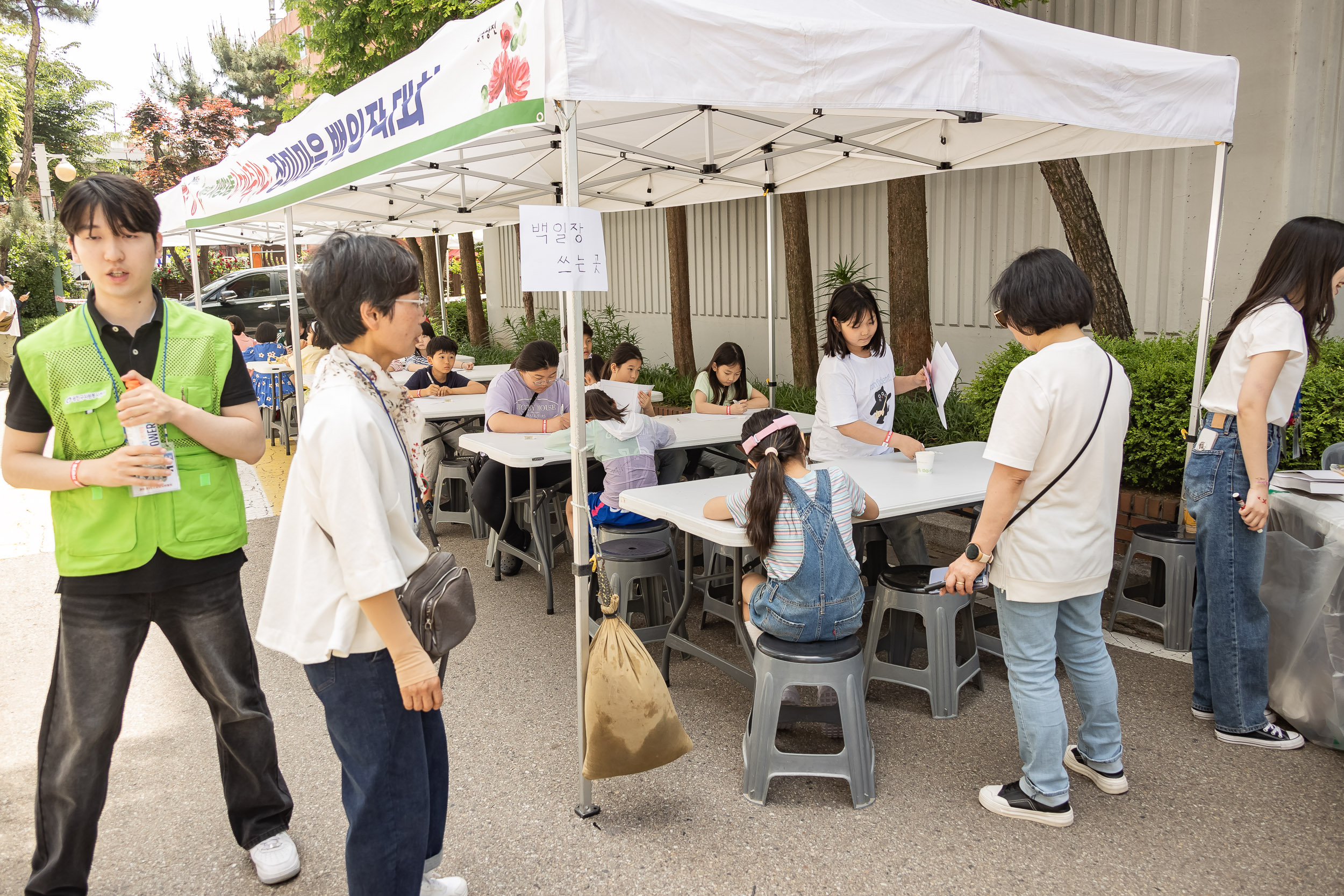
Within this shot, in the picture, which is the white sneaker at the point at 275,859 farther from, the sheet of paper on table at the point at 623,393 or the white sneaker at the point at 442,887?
the sheet of paper on table at the point at 623,393

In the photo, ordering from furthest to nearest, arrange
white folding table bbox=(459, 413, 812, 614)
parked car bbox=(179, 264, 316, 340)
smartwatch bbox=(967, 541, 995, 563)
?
parked car bbox=(179, 264, 316, 340)
white folding table bbox=(459, 413, 812, 614)
smartwatch bbox=(967, 541, 995, 563)

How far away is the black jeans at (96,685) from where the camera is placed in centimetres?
222

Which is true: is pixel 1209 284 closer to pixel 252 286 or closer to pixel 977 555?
pixel 977 555

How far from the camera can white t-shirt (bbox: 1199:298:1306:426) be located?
286cm

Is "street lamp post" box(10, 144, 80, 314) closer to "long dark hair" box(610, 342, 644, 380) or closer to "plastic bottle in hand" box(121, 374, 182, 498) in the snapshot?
"long dark hair" box(610, 342, 644, 380)

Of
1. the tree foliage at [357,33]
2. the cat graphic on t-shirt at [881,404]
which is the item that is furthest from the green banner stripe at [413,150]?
the tree foliage at [357,33]

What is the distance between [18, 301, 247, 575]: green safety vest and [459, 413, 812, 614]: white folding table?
2333mm

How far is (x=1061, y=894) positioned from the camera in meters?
2.38

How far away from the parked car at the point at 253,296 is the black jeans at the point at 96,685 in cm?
1656

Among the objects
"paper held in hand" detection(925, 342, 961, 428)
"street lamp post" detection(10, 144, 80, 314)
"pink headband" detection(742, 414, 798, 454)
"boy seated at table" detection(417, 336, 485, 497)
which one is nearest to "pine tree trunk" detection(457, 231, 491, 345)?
"street lamp post" detection(10, 144, 80, 314)

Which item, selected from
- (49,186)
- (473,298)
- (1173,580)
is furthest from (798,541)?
(49,186)

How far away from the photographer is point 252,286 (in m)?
18.5

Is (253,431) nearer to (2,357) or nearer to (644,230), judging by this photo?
(644,230)

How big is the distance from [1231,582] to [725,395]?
3.67 metres
